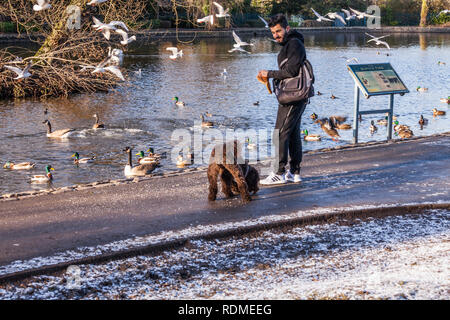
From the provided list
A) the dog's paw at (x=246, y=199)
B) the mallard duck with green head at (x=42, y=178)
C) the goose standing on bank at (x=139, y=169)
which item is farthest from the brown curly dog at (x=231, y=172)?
the mallard duck with green head at (x=42, y=178)

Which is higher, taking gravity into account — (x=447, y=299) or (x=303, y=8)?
(x=303, y=8)

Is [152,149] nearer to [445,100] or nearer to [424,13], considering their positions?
[445,100]

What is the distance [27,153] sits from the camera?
48.7ft

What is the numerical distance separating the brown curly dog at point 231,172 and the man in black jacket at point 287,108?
55 centimetres

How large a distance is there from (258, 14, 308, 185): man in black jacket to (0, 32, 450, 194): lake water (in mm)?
5667

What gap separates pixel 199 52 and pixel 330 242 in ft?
113

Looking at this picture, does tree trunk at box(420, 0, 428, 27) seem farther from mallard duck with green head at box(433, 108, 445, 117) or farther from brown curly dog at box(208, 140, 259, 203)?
brown curly dog at box(208, 140, 259, 203)

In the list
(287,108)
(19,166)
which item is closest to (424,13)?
(19,166)

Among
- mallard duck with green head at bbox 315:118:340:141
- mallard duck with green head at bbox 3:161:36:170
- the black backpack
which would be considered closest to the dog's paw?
the black backpack

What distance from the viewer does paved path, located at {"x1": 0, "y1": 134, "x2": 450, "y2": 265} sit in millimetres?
6027

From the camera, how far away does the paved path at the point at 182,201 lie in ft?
19.8

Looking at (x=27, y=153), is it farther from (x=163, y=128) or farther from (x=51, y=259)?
(x=51, y=259)

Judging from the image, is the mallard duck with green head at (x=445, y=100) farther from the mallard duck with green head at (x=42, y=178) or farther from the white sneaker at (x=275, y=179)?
the white sneaker at (x=275, y=179)
